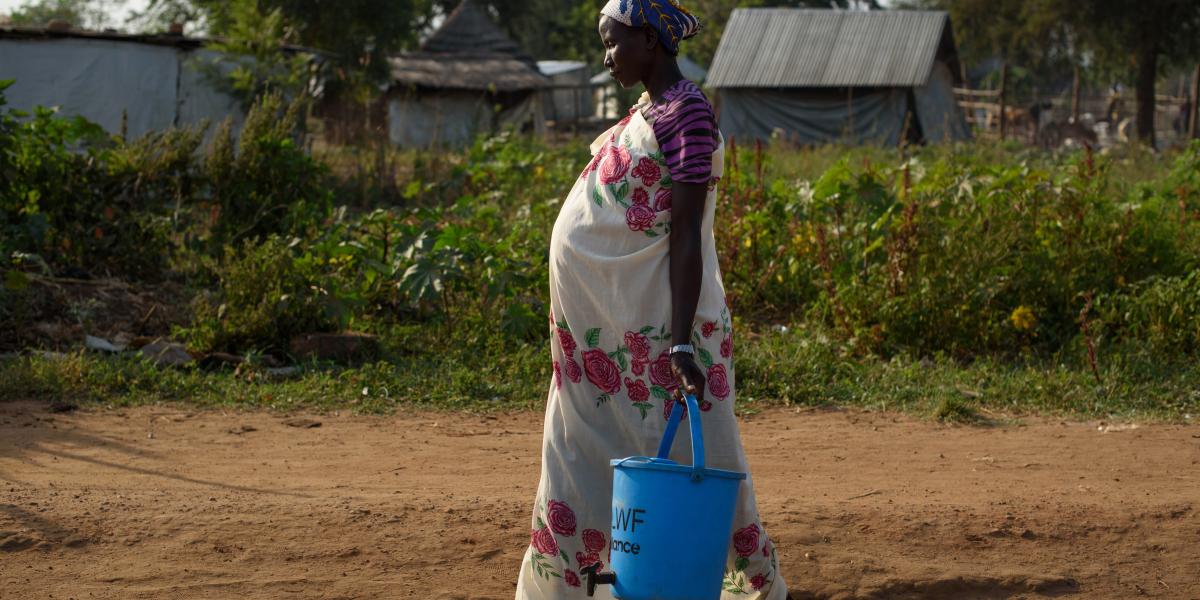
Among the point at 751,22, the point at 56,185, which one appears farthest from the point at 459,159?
the point at 751,22

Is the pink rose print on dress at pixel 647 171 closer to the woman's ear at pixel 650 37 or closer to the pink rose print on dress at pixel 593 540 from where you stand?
the woman's ear at pixel 650 37

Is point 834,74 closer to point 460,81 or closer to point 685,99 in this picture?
point 460,81

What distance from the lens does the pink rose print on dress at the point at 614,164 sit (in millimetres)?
2498

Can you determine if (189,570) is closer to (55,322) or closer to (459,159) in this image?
(55,322)

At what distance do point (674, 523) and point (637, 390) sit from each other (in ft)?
1.20

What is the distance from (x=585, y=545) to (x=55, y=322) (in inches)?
174

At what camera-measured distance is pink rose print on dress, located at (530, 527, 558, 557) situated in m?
2.63

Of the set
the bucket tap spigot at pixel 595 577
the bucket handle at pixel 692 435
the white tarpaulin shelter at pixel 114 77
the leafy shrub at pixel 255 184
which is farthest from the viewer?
the white tarpaulin shelter at pixel 114 77

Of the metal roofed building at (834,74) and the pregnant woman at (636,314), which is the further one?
the metal roofed building at (834,74)

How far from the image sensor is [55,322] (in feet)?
20.0

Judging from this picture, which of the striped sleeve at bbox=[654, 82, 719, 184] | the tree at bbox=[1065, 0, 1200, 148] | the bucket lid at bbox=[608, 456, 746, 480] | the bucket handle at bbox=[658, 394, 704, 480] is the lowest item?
the bucket lid at bbox=[608, 456, 746, 480]

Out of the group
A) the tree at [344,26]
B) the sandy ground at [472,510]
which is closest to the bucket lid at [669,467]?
the sandy ground at [472,510]

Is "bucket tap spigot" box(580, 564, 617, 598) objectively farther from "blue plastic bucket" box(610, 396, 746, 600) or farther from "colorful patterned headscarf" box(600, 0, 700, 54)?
"colorful patterned headscarf" box(600, 0, 700, 54)

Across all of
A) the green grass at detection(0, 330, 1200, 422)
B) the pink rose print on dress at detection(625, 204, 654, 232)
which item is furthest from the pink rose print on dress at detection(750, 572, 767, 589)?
the green grass at detection(0, 330, 1200, 422)
